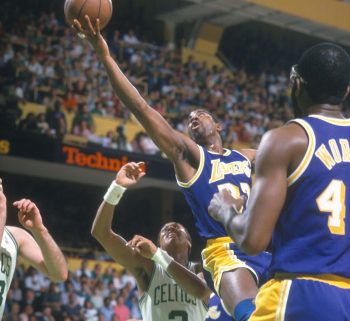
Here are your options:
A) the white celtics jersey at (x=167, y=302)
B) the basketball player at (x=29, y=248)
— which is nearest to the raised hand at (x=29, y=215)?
the basketball player at (x=29, y=248)

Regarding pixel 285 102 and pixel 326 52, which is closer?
pixel 326 52

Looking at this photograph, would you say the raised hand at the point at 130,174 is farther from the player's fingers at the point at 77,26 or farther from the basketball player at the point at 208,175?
the player's fingers at the point at 77,26

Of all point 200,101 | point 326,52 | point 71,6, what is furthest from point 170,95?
Answer: point 326,52

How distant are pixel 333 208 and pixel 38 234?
2.23 m

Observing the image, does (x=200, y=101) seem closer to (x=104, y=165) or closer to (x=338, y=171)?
(x=104, y=165)

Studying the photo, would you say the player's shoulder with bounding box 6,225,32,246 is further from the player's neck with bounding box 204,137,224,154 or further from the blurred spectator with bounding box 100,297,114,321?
the blurred spectator with bounding box 100,297,114,321

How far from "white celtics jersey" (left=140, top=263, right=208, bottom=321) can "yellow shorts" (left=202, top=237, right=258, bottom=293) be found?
0.77 m

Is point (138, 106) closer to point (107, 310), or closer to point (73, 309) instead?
point (73, 309)

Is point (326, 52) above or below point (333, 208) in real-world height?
above

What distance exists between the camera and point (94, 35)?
4.55 meters

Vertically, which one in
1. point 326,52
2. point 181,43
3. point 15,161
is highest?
point 326,52

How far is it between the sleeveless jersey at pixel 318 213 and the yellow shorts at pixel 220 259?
2.07m

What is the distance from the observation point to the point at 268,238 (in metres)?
3.14

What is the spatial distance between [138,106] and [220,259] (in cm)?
130
